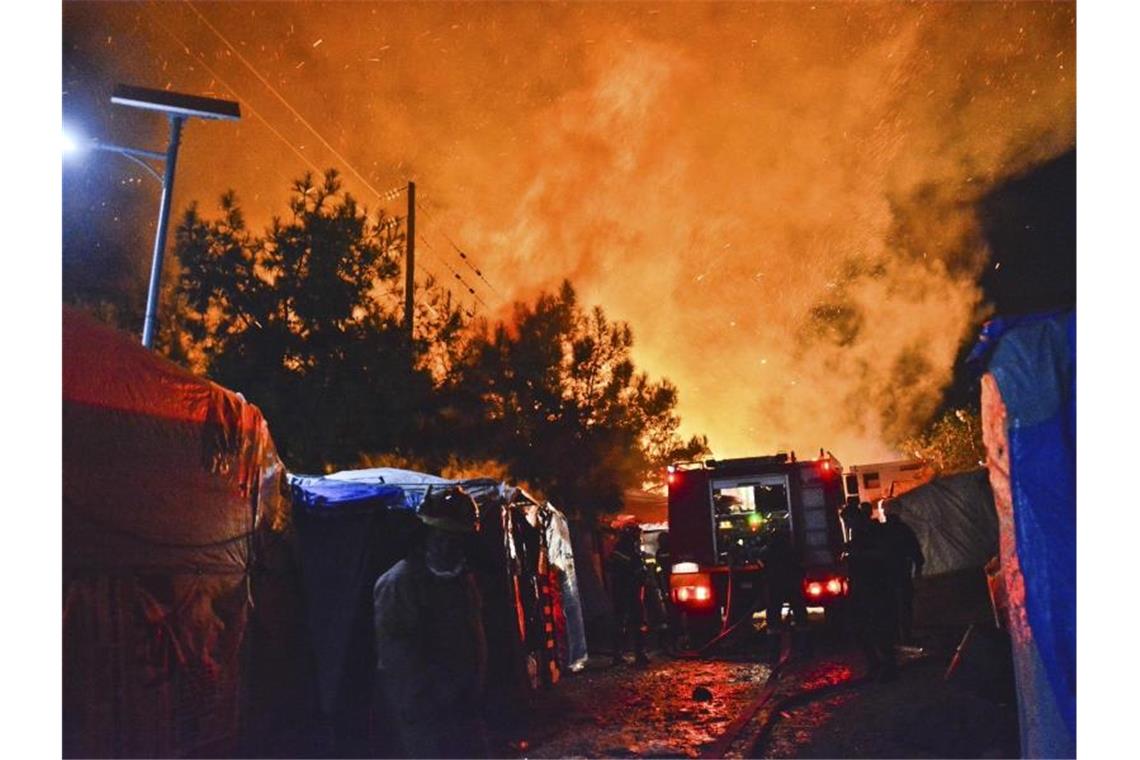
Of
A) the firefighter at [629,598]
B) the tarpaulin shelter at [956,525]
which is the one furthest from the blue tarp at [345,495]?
the tarpaulin shelter at [956,525]

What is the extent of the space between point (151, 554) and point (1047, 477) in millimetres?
4615

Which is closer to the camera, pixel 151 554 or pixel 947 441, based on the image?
pixel 151 554

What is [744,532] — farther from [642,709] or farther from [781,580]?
[642,709]

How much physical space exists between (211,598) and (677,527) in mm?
9297

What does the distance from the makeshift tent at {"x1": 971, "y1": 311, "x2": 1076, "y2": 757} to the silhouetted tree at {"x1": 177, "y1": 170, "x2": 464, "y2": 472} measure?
39.8ft

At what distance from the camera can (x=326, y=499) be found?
700 cm

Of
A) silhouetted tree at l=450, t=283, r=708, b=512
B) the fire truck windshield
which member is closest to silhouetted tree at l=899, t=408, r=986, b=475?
silhouetted tree at l=450, t=283, r=708, b=512

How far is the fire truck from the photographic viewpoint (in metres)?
12.3

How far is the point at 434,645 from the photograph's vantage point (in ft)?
16.3

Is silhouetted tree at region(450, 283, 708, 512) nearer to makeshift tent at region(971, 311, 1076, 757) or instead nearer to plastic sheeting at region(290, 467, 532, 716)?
plastic sheeting at region(290, 467, 532, 716)

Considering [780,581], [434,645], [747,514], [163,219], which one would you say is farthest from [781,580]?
[163,219]

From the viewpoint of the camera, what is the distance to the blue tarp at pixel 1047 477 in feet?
13.4
